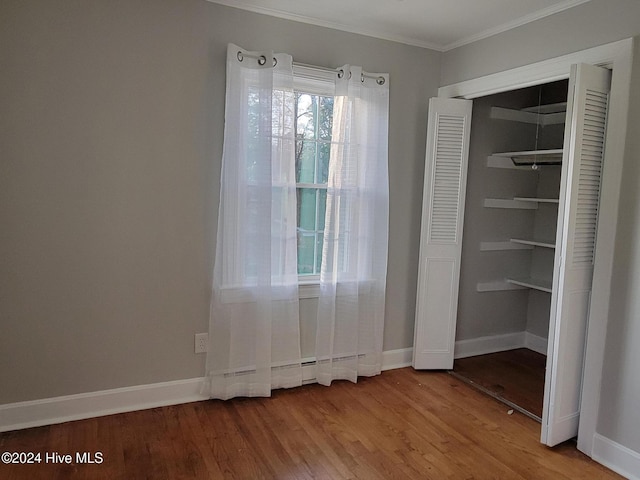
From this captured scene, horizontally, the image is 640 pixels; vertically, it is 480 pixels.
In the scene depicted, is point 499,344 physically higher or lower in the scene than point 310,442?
higher

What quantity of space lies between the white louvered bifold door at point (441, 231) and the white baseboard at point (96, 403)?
1.74 metres

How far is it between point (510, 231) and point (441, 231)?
1.02 meters

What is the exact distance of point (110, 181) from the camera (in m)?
2.72

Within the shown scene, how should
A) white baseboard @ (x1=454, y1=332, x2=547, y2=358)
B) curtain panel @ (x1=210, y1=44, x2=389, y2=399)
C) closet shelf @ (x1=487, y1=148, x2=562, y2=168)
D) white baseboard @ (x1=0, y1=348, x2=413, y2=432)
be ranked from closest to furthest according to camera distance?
white baseboard @ (x1=0, y1=348, x2=413, y2=432), curtain panel @ (x1=210, y1=44, x2=389, y2=399), closet shelf @ (x1=487, y1=148, x2=562, y2=168), white baseboard @ (x1=454, y1=332, x2=547, y2=358)

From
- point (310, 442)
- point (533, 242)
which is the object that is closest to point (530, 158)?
point (533, 242)

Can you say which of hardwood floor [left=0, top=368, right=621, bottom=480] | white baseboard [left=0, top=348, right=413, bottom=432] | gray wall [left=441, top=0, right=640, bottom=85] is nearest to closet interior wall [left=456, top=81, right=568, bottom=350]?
gray wall [left=441, top=0, right=640, bottom=85]

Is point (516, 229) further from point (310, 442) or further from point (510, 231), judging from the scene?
point (310, 442)

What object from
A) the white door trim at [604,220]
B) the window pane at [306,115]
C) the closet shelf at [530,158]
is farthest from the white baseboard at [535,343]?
the window pane at [306,115]

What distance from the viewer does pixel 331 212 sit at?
329cm

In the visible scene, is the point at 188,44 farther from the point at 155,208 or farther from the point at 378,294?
the point at 378,294

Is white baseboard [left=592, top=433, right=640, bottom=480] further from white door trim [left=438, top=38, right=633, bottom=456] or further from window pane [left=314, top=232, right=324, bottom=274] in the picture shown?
window pane [left=314, top=232, right=324, bottom=274]

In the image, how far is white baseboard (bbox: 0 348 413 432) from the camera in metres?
2.62

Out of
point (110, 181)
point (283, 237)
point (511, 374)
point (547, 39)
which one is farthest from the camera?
point (511, 374)

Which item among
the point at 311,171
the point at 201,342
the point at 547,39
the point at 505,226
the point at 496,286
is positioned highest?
the point at 547,39
